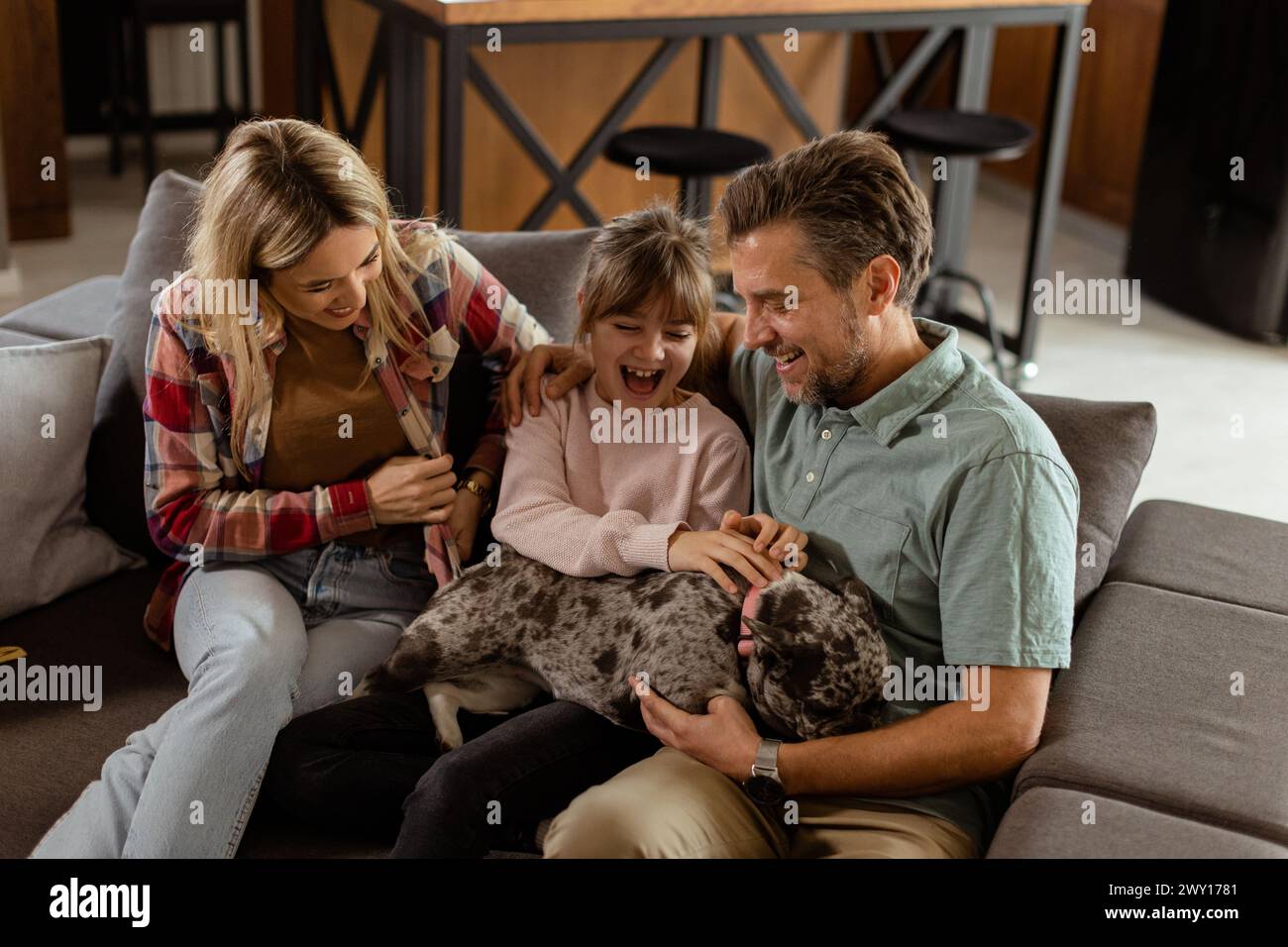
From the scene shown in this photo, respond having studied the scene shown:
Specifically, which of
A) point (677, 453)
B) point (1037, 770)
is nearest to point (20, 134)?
point (677, 453)

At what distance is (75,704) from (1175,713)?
1.47 m

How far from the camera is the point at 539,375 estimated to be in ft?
6.49

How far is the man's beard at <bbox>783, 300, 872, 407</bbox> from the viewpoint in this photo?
1701 mm

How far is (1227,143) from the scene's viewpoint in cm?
451

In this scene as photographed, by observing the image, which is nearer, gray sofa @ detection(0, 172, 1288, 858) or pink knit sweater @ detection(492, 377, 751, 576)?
gray sofa @ detection(0, 172, 1288, 858)

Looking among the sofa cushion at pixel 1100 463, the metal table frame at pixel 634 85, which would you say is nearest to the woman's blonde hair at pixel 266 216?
the sofa cushion at pixel 1100 463

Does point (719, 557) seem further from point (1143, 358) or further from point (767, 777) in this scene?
point (1143, 358)

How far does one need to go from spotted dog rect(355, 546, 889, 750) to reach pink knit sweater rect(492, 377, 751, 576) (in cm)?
4

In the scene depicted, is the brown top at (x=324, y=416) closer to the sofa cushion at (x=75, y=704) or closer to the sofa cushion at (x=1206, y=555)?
the sofa cushion at (x=75, y=704)

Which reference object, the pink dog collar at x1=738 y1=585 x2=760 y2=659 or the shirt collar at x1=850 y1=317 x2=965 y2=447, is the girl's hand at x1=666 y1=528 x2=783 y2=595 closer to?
the pink dog collar at x1=738 y1=585 x2=760 y2=659

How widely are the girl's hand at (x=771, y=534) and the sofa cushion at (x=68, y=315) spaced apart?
1200 mm

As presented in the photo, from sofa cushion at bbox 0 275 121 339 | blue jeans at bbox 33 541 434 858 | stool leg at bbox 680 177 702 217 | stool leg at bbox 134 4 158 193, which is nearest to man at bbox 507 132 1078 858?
blue jeans at bbox 33 541 434 858

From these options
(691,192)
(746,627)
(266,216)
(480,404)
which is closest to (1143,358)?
(691,192)

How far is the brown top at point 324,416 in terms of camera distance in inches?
75.2
